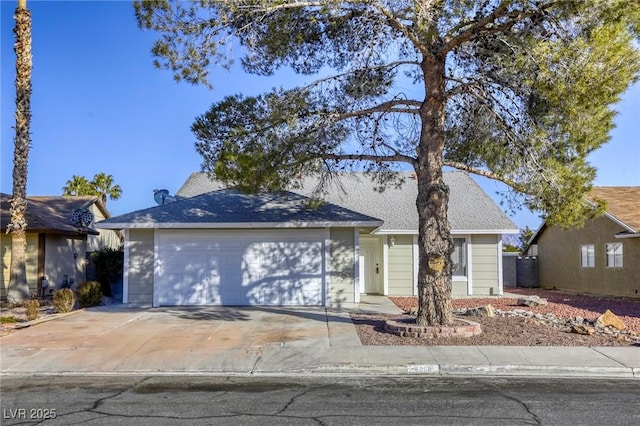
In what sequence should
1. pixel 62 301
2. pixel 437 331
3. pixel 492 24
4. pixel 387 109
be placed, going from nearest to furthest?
pixel 437 331 < pixel 492 24 < pixel 387 109 < pixel 62 301

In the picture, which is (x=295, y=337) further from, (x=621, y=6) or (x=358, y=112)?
(x=621, y=6)

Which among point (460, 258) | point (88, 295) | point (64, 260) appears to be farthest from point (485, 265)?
point (64, 260)

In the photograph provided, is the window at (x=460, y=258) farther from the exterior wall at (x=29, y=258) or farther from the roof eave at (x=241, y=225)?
the exterior wall at (x=29, y=258)

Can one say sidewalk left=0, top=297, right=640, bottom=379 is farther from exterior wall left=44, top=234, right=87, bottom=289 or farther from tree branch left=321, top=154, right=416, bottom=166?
exterior wall left=44, top=234, right=87, bottom=289

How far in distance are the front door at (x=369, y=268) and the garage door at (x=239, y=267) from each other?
16.8 feet

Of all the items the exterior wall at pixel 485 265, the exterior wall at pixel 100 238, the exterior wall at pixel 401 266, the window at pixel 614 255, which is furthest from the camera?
the exterior wall at pixel 100 238

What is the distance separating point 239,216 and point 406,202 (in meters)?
8.47

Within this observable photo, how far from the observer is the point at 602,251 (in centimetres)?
2348

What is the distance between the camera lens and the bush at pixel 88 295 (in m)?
17.7

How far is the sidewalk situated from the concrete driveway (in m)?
0.02

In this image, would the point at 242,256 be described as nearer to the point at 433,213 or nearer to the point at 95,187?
the point at 433,213

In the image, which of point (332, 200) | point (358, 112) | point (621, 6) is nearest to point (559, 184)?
point (621, 6)

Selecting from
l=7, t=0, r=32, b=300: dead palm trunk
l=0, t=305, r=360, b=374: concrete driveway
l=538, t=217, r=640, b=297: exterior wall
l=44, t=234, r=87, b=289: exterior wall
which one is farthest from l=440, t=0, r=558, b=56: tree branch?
l=44, t=234, r=87, b=289: exterior wall

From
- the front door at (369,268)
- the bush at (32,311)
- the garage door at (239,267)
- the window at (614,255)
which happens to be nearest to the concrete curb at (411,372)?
the bush at (32,311)
